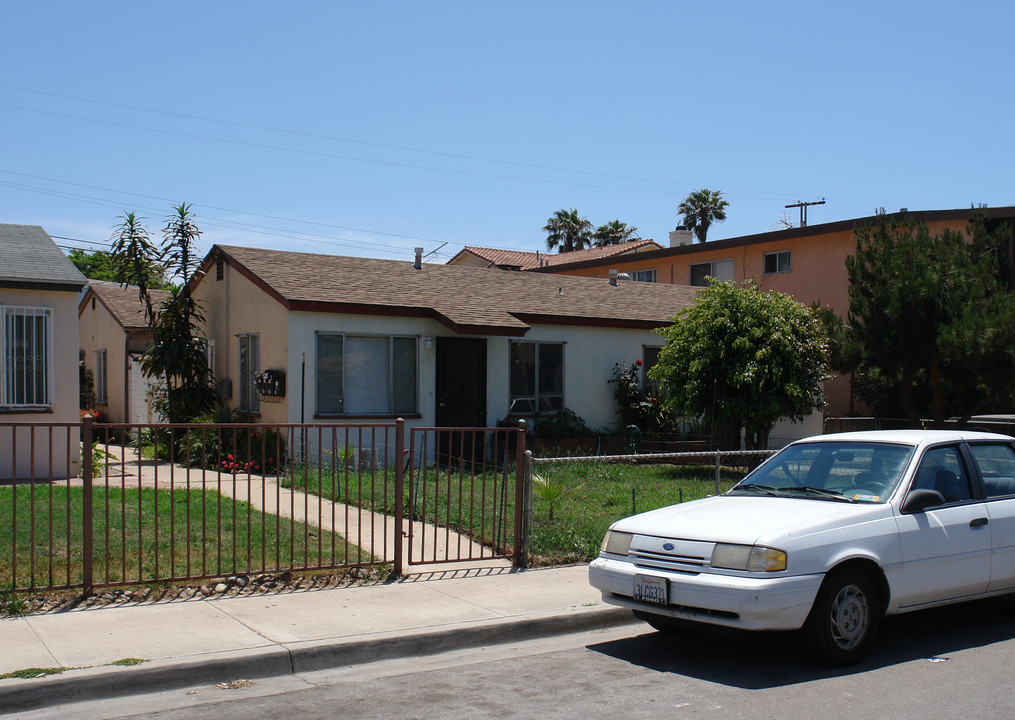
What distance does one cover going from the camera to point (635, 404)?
20.0 m

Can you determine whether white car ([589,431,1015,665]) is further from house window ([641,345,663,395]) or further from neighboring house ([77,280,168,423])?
neighboring house ([77,280,168,423])

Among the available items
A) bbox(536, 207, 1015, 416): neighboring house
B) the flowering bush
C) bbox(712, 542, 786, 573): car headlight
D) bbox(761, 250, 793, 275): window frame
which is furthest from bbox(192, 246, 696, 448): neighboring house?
bbox(712, 542, 786, 573): car headlight

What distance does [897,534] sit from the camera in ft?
21.7

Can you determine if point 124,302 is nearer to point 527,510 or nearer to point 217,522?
point 217,522

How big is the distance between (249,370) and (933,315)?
44.9 ft

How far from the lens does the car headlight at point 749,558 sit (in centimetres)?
608

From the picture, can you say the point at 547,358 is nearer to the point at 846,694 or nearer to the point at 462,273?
the point at 462,273

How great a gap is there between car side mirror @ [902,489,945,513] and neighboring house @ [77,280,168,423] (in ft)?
56.2

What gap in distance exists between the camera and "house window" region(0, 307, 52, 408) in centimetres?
1316

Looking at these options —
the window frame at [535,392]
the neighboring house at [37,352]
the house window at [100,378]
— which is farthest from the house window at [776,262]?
the neighboring house at [37,352]

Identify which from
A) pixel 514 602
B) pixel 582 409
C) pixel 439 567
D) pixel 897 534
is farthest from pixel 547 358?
pixel 897 534

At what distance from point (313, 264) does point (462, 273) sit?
384 centimetres

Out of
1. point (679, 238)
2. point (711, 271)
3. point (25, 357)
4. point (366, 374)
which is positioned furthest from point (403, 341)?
point (679, 238)

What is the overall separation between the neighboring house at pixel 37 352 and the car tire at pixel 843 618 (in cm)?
1058
